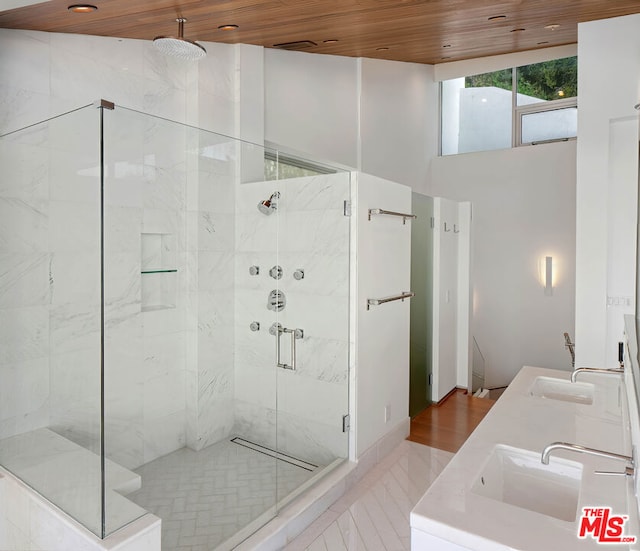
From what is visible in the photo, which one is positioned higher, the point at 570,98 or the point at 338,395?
the point at 570,98

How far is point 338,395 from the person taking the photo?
288cm

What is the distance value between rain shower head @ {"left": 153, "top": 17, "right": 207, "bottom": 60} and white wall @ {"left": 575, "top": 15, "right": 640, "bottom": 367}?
108 inches

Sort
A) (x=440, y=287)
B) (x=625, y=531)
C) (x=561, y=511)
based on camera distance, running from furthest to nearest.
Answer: (x=440, y=287) → (x=561, y=511) → (x=625, y=531)

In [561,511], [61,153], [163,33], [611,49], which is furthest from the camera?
[611,49]

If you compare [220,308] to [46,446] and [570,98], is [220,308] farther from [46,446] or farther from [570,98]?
[570,98]

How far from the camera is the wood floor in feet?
11.5

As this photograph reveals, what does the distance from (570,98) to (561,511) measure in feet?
18.0

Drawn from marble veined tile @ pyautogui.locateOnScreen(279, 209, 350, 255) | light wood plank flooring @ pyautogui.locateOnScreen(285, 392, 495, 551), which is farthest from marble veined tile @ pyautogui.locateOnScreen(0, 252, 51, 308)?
light wood plank flooring @ pyautogui.locateOnScreen(285, 392, 495, 551)

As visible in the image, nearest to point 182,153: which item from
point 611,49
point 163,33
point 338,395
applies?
point 163,33

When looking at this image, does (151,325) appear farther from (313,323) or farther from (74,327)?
(313,323)

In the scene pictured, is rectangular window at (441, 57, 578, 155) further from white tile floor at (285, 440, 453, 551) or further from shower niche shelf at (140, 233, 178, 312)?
shower niche shelf at (140, 233, 178, 312)

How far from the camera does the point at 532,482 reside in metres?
1.57

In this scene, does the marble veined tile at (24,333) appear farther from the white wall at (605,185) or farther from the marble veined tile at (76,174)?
the white wall at (605,185)

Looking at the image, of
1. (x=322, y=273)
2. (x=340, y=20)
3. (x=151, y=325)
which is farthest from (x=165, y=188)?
(x=340, y=20)
